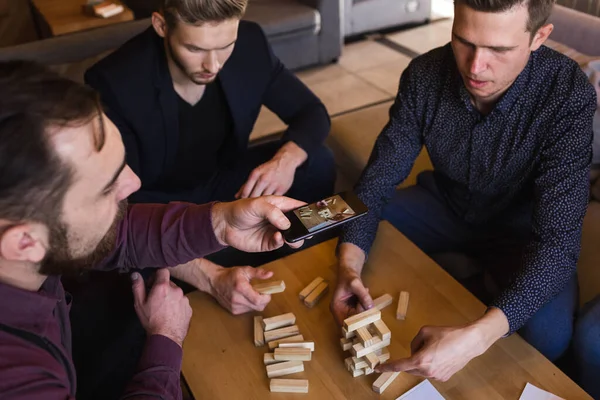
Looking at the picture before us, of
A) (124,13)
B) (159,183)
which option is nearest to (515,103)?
(159,183)

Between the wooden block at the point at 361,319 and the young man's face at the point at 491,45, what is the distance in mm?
599

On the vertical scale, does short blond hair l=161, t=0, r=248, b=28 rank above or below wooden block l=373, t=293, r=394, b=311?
above

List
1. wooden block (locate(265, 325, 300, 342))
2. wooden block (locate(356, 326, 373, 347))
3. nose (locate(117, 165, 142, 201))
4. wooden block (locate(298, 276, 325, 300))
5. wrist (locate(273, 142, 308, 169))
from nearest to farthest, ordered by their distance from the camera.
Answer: nose (locate(117, 165, 142, 201)) → wooden block (locate(356, 326, 373, 347)) → wooden block (locate(265, 325, 300, 342)) → wooden block (locate(298, 276, 325, 300)) → wrist (locate(273, 142, 308, 169))

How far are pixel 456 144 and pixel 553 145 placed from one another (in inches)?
10.2

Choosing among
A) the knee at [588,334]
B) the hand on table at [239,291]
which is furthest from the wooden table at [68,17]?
the knee at [588,334]

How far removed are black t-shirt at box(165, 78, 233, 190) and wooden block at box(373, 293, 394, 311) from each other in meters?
0.83

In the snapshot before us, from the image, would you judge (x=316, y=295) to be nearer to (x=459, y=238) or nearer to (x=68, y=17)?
(x=459, y=238)

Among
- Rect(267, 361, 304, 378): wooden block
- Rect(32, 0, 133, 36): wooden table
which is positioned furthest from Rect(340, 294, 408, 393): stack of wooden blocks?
Rect(32, 0, 133, 36): wooden table

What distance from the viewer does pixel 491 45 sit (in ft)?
4.00

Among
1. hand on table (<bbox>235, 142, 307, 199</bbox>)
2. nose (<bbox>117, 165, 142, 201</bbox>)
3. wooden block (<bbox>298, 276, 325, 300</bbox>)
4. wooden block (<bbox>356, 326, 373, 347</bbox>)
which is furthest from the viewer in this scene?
hand on table (<bbox>235, 142, 307, 199</bbox>)

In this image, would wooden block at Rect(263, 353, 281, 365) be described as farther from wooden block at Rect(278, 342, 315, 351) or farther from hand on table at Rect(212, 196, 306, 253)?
hand on table at Rect(212, 196, 306, 253)

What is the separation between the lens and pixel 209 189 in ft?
6.17

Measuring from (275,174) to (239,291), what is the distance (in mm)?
457

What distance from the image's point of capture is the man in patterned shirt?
1191 mm
